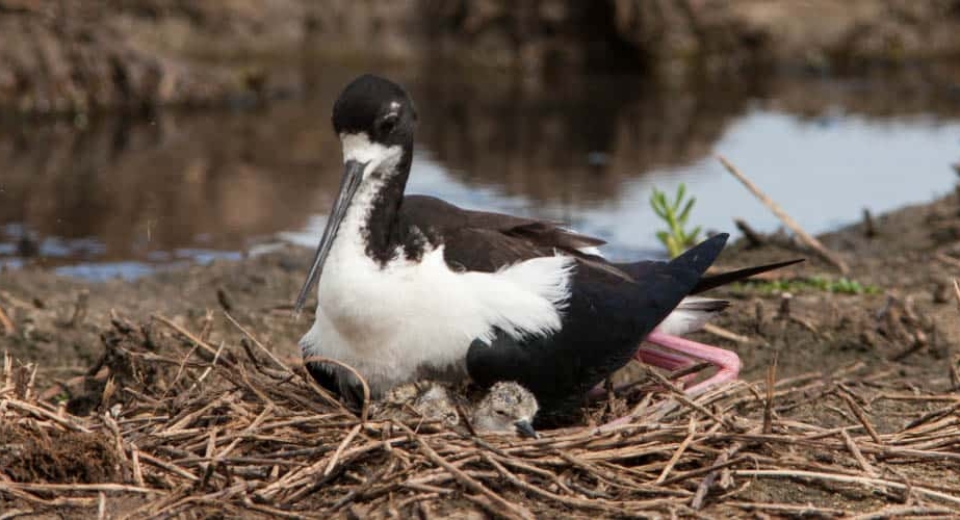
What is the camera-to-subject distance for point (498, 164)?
41.8ft

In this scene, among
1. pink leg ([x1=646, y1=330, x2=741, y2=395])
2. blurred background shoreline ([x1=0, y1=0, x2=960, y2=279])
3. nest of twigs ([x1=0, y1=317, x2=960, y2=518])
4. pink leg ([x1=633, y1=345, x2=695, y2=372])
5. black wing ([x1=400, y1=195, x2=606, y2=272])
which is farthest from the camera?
blurred background shoreline ([x1=0, y1=0, x2=960, y2=279])

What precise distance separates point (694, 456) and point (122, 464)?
177 centimetres

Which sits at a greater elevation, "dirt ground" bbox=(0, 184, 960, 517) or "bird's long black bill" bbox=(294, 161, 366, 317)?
"bird's long black bill" bbox=(294, 161, 366, 317)

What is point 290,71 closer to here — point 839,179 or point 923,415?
point 839,179

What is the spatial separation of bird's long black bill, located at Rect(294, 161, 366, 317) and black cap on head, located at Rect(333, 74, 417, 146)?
123mm

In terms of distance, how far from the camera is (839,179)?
11.9m

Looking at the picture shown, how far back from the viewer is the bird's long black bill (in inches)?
198

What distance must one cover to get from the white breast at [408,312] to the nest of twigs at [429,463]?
0.75 ft

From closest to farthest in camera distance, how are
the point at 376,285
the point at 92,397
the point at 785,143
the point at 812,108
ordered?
the point at 376,285 → the point at 92,397 → the point at 785,143 → the point at 812,108

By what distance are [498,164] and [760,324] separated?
6.05 metres

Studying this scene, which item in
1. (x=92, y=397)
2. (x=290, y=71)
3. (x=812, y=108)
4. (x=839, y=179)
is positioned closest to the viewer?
(x=92, y=397)

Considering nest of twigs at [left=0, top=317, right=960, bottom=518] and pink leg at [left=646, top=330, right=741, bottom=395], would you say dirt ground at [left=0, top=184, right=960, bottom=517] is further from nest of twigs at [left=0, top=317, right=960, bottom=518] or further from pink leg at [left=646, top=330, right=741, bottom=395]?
pink leg at [left=646, top=330, right=741, bottom=395]

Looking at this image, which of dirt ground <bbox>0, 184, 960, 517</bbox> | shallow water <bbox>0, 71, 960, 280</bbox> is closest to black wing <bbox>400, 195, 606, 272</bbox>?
dirt ground <bbox>0, 184, 960, 517</bbox>

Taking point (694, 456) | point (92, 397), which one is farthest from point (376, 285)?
point (92, 397)
